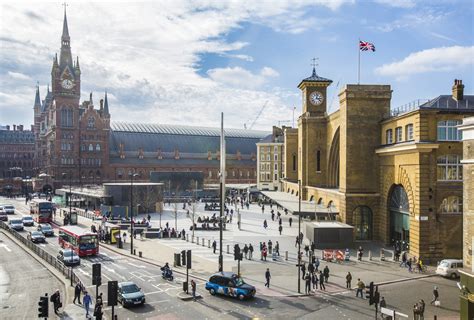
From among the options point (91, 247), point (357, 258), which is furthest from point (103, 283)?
point (357, 258)

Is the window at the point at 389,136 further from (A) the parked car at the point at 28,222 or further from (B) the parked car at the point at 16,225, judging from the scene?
(A) the parked car at the point at 28,222

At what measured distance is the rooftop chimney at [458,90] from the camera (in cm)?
4025

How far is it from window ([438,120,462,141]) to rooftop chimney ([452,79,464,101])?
360 cm

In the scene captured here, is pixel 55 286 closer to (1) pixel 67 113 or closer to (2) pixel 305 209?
(2) pixel 305 209

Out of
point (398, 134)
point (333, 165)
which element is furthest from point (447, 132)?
point (333, 165)

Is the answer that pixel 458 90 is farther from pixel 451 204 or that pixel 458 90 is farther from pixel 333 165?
pixel 333 165

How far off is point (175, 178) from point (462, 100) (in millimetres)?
62960

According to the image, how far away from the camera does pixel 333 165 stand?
64875mm

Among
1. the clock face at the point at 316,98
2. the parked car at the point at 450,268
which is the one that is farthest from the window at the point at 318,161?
the parked car at the point at 450,268

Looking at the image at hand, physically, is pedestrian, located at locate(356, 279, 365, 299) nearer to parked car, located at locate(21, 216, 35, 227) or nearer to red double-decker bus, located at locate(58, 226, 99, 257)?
red double-decker bus, located at locate(58, 226, 99, 257)

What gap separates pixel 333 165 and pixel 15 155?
138m

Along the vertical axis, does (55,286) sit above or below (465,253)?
below

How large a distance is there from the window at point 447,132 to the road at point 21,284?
33324mm

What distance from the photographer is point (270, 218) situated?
218 ft
